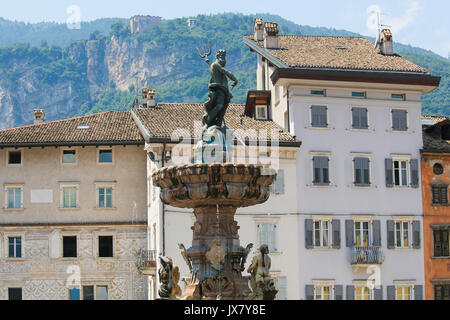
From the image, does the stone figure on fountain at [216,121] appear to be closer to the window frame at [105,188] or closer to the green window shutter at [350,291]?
the green window shutter at [350,291]

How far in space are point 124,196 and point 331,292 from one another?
12.2 meters

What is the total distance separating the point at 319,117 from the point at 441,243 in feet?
29.1

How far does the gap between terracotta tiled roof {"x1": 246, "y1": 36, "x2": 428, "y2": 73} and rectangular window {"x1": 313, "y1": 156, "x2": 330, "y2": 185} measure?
15.2ft

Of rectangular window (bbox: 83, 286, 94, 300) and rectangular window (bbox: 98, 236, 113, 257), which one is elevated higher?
rectangular window (bbox: 98, 236, 113, 257)

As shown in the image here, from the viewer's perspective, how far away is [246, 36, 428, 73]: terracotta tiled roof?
152ft

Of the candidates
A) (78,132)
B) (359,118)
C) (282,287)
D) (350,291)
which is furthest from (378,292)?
(78,132)

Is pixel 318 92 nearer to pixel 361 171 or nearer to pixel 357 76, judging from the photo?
pixel 357 76

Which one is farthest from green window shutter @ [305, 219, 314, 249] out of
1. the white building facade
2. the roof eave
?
the roof eave

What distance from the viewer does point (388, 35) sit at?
50344mm

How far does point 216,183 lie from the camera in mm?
20734

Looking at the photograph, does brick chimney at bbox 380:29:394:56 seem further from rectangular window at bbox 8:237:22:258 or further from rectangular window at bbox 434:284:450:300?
rectangular window at bbox 8:237:22:258

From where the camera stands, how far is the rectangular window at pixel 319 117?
4544 cm

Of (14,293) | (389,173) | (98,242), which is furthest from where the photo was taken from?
(98,242)

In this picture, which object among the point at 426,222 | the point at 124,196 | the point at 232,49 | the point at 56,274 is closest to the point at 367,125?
the point at 426,222
